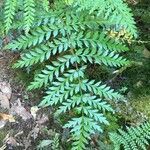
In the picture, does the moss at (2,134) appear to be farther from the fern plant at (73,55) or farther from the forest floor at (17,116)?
the fern plant at (73,55)

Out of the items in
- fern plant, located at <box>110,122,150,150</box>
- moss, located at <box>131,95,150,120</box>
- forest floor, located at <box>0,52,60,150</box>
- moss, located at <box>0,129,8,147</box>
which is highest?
moss, located at <box>131,95,150,120</box>

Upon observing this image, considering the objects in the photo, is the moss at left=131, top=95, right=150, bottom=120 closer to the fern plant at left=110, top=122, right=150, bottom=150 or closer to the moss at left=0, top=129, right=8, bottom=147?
the fern plant at left=110, top=122, right=150, bottom=150

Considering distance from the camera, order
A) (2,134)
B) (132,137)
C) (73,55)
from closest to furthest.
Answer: (73,55), (132,137), (2,134)

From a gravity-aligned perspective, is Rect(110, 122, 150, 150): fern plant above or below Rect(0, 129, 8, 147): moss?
above

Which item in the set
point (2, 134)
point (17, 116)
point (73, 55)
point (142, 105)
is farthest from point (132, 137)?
point (2, 134)

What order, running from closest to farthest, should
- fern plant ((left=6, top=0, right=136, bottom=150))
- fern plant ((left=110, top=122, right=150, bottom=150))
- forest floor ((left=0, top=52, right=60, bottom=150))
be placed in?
fern plant ((left=6, top=0, right=136, bottom=150)), fern plant ((left=110, top=122, right=150, bottom=150)), forest floor ((left=0, top=52, right=60, bottom=150))

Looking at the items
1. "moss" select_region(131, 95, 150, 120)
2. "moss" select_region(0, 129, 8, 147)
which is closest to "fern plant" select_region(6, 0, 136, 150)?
"moss" select_region(131, 95, 150, 120)

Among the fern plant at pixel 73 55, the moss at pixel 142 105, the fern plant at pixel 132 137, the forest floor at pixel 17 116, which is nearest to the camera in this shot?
the fern plant at pixel 73 55

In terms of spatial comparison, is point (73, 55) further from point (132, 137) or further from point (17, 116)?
point (17, 116)

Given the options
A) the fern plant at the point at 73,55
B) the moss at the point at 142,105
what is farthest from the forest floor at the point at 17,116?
the moss at the point at 142,105
